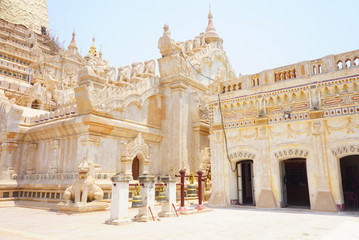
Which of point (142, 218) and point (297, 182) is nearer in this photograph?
point (142, 218)

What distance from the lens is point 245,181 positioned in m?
16.7

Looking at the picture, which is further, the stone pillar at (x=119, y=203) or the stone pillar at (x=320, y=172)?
the stone pillar at (x=320, y=172)

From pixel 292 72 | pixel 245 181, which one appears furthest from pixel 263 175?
pixel 292 72

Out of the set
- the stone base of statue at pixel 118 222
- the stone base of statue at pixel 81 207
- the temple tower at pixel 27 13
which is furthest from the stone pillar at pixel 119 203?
the temple tower at pixel 27 13

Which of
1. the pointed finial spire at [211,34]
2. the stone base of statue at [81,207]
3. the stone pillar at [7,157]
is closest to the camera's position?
the stone base of statue at [81,207]

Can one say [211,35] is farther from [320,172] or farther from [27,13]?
[27,13]

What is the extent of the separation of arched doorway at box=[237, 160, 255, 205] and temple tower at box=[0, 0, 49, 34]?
4079 centimetres

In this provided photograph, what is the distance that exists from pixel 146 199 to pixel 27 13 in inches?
1776

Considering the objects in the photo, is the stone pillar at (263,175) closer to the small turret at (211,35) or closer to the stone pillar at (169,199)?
the stone pillar at (169,199)

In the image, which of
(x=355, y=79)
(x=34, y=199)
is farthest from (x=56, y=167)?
(x=355, y=79)

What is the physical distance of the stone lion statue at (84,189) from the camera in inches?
465

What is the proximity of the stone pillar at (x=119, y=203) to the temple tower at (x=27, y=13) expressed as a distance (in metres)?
41.6

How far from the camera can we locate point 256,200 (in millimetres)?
13867

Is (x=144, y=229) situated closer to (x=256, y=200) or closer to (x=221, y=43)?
(x=256, y=200)
